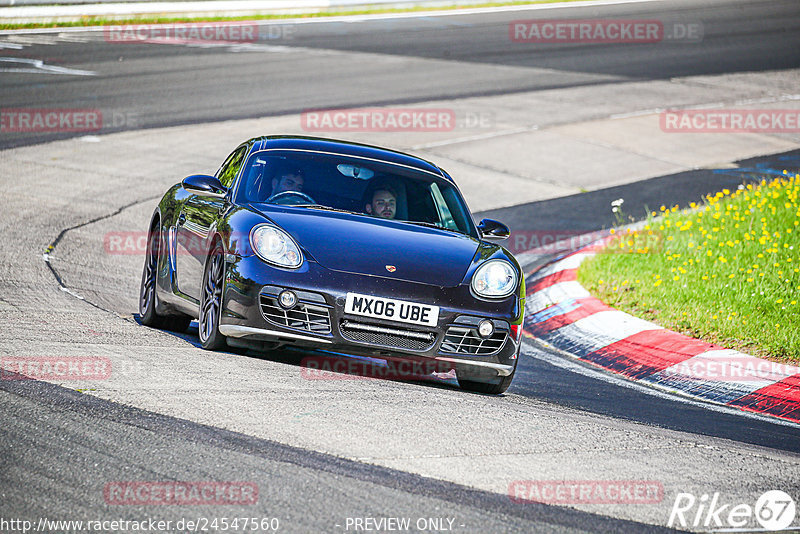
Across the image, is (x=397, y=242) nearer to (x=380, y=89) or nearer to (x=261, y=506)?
(x=261, y=506)

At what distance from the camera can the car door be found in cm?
682

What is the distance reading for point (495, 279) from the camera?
6.34 metres

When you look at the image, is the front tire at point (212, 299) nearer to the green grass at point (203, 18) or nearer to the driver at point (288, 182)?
the driver at point (288, 182)

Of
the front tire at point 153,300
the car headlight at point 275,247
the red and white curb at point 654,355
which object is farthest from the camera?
the front tire at point 153,300

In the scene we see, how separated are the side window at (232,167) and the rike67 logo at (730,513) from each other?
4.06m

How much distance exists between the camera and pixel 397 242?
21.0 ft

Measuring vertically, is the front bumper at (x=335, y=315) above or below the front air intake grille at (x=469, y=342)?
above

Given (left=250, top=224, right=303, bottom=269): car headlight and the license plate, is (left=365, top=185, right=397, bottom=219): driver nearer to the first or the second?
(left=250, top=224, right=303, bottom=269): car headlight

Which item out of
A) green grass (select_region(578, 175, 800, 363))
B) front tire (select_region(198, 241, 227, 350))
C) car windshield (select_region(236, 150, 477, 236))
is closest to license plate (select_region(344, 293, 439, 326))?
front tire (select_region(198, 241, 227, 350))

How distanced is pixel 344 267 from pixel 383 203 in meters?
1.18

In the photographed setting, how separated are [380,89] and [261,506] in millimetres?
16397

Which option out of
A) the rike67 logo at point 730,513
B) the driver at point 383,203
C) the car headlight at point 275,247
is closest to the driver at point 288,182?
the driver at point 383,203

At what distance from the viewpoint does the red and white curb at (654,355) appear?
6.93 metres

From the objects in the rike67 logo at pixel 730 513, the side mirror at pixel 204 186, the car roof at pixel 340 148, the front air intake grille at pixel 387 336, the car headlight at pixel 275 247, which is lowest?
the rike67 logo at pixel 730 513
